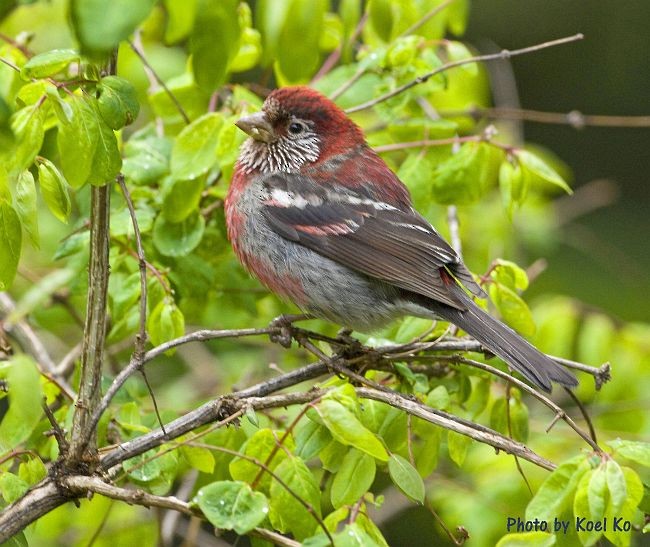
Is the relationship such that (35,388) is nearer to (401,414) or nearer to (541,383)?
(401,414)

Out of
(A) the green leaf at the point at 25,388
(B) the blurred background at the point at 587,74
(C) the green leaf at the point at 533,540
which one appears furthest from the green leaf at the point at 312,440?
(B) the blurred background at the point at 587,74

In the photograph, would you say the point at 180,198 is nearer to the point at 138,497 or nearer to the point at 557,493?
the point at 138,497

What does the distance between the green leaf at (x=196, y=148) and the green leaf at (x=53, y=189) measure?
810 millimetres

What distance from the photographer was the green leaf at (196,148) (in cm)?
354

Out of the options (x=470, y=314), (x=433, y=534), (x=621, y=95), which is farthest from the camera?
(x=621, y=95)

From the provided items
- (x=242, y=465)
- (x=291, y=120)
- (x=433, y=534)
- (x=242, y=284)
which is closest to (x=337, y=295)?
(x=242, y=284)

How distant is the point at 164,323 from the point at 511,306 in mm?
1260

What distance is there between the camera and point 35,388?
1998 mm

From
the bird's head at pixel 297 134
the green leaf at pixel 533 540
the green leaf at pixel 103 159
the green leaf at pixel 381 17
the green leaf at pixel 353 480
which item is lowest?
the green leaf at pixel 533 540

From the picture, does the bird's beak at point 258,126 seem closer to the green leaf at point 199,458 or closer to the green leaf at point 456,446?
the green leaf at point 199,458

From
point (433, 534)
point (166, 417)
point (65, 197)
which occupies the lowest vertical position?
point (433, 534)

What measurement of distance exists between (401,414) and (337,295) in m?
1.04

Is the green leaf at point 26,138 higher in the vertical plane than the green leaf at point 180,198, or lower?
higher

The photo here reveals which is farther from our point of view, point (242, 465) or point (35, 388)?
point (242, 465)
